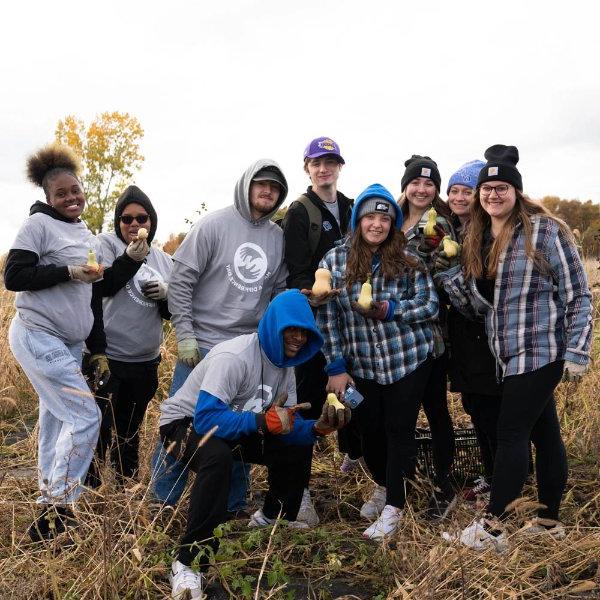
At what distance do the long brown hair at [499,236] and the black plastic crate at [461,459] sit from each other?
1.31 meters

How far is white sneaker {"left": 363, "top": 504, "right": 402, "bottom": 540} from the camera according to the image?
12.8 feet

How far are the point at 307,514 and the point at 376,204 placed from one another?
191 centimetres

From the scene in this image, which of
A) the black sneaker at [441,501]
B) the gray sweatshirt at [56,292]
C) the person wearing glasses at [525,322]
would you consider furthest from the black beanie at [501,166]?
the gray sweatshirt at [56,292]

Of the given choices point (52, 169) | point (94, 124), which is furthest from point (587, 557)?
point (94, 124)

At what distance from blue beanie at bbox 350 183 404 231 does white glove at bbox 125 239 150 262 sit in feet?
4.07

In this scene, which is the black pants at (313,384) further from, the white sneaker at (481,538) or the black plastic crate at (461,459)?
the white sneaker at (481,538)

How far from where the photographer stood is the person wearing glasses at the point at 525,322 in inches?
138

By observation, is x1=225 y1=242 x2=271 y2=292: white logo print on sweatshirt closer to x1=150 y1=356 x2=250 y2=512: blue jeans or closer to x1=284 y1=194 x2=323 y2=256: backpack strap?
x1=284 y1=194 x2=323 y2=256: backpack strap

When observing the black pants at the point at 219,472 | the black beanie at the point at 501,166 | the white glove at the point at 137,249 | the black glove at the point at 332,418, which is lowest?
the black pants at the point at 219,472

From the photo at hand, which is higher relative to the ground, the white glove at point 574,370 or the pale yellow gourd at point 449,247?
the pale yellow gourd at point 449,247

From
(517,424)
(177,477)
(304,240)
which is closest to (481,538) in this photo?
(517,424)

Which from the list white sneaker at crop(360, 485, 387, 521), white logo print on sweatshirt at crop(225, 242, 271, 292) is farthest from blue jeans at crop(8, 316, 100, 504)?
white sneaker at crop(360, 485, 387, 521)

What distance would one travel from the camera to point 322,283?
3.94 m

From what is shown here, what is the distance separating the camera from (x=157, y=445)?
13.7 feet
